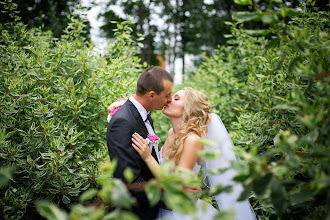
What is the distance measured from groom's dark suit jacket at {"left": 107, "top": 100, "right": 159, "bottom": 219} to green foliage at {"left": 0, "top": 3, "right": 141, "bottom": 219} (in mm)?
840

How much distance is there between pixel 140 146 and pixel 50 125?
4.29 ft

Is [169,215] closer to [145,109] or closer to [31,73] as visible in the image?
[145,109]

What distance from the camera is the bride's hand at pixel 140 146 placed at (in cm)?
234

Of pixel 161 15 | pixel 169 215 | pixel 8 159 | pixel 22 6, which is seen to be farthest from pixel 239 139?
pixel 161 15

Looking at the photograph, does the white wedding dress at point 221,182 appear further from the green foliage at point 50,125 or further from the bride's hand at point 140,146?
the green foliage at point 50,125

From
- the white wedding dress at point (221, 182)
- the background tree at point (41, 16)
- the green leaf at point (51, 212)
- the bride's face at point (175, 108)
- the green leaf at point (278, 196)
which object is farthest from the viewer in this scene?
the background tree at point (41, 16)

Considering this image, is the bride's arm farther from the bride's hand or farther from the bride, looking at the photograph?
the bride

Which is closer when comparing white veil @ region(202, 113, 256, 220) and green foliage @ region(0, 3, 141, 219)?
white veil @ region(202, 113, 256, 220)

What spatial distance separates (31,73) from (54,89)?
0.38 metres

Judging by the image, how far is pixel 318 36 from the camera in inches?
63.9

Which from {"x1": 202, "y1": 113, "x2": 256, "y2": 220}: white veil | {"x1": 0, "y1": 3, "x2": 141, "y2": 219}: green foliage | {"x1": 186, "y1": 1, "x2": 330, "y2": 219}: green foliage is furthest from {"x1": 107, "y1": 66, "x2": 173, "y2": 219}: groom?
{"x1": 186, "y1": 1, "x2": 330, "y2": 219}: green foliage

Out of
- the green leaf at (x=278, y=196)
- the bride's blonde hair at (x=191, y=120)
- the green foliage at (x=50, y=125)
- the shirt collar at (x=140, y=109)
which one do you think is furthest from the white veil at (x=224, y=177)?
the green leaf at (x=278, y=196)

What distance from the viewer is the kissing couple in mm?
2322

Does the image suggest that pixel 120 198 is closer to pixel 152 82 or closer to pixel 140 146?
pixel 140 146
